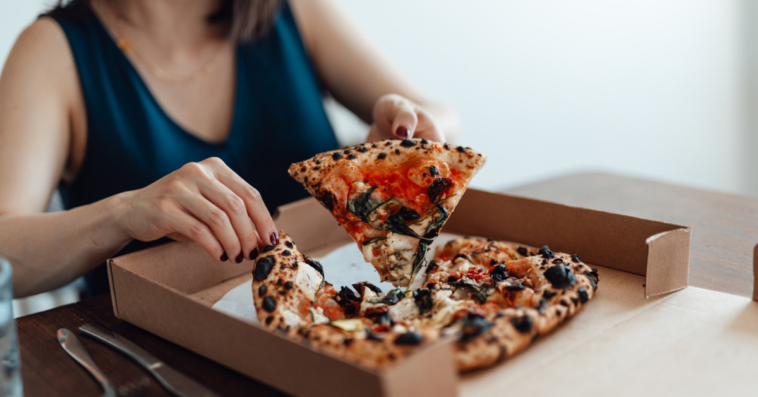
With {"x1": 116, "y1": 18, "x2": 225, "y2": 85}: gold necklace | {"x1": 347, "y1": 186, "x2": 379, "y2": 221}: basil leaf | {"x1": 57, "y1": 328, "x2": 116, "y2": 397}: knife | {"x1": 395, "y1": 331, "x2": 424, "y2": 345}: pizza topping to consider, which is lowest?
{"x1": 57, "y1": 328, "x2": 116, "y2": 397}: knife

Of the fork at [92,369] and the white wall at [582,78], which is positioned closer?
the fork at [92,369]

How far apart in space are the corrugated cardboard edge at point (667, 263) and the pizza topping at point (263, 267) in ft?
2.54

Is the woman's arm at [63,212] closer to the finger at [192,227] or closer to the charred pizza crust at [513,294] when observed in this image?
the finger at [192,227]

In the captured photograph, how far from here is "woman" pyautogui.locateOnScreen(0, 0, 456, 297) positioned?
1238 millimetres

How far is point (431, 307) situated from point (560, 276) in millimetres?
276

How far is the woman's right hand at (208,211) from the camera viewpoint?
1.17 m

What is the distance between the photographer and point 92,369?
97 centimetres

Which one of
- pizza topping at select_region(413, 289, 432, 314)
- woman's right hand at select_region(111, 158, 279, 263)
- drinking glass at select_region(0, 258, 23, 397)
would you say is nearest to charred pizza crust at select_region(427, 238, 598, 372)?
pizza topping at select_region(413, 289, 432, 314)

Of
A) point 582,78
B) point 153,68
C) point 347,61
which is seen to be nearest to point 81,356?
point 153,68

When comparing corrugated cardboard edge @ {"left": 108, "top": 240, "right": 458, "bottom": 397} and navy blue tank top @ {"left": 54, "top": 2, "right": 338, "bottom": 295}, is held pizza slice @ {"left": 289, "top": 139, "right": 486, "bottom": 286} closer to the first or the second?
corrugated cardboard edge @ {"left": 108, "top": 240, "right": 458, "bottom": 397}

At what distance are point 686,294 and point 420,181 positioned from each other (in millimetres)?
630

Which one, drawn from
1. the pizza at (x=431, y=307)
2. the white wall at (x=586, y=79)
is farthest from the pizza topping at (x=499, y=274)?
the white wall at (x=586, y=79)

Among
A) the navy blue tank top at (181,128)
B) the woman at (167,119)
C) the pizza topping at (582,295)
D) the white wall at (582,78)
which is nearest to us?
the pizza topping at (582,295)

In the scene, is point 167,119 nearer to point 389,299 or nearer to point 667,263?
point 389,299
